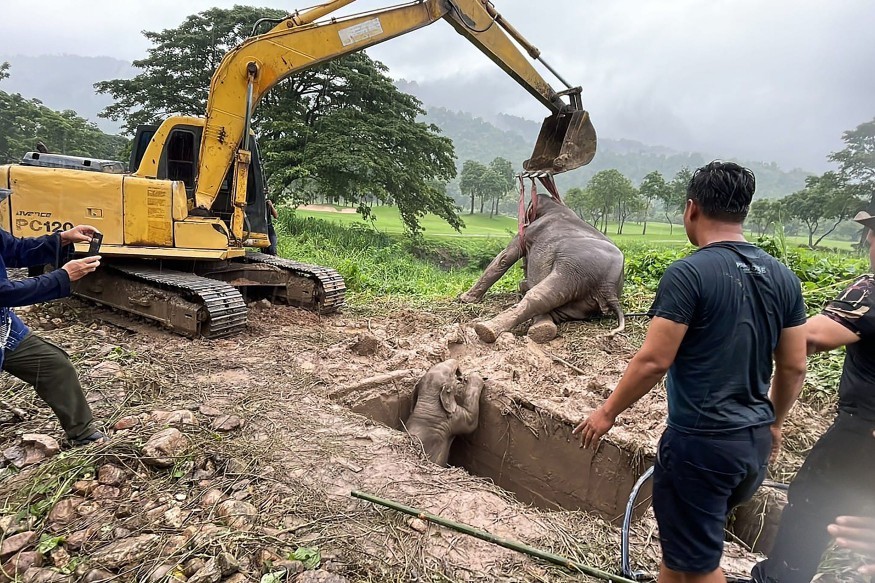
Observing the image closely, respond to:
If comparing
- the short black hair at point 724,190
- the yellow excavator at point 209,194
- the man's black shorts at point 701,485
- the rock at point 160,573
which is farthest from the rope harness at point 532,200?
the rock at point 160,573

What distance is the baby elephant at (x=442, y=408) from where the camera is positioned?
3.87 m

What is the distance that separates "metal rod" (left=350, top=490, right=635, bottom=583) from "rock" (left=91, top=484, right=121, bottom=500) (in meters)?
1.22

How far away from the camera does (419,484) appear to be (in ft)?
9.05

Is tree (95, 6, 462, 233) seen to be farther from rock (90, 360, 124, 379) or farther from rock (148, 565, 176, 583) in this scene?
rock (148, 565, 176, 583)

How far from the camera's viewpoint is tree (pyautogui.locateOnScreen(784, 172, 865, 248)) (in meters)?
27.4

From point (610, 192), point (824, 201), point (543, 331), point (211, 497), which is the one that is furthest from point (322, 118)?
point (610, 192)

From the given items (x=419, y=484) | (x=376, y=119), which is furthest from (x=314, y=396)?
(x=376, y=119)

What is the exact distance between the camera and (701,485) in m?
1.66

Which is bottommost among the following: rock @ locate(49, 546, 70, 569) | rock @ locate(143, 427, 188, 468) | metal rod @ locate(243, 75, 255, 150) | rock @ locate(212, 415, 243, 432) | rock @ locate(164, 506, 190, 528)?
rock @ locate(49, 546, 70, 569)

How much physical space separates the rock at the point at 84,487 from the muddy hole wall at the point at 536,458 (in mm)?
1780

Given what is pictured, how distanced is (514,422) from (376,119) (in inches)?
540

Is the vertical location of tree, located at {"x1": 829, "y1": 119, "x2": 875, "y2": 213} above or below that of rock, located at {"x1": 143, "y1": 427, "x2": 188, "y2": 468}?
above

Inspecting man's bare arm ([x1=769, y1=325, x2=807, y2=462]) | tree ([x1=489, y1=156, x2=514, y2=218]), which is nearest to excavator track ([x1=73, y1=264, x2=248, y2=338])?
man's bare arm ([x1=769, y1=325, x2=807, y2=462])

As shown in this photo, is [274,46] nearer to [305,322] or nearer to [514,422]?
[305,322]
